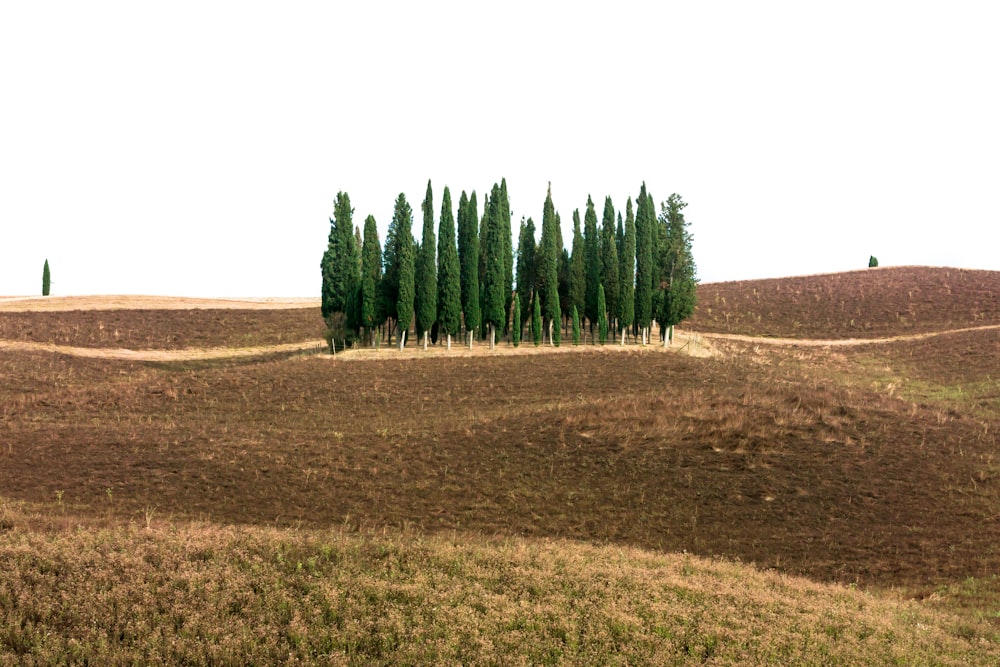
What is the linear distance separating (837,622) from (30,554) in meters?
15.3

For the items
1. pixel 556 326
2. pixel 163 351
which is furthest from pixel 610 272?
pixel 163 351

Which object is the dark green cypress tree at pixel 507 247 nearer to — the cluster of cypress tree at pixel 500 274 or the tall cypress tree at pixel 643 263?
the cluster of cypress tree at pixel 500 274

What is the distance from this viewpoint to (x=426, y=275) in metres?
58.0

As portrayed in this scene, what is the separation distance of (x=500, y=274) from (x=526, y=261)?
32.8ft

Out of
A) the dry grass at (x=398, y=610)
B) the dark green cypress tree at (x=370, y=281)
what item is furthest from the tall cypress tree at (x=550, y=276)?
the dry grass at (x=398, y=610)

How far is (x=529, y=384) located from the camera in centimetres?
4466

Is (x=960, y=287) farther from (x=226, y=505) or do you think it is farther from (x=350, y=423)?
(x=226, y=505)

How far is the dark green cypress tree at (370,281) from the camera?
58.0 metres

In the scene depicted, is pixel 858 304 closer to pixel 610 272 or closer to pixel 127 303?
pixel 610 272

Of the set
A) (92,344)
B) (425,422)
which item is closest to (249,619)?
(425,422)

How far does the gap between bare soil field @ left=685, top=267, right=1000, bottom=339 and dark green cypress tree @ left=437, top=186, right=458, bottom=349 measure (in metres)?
33.3

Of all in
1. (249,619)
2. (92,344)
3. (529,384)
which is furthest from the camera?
(92,344)

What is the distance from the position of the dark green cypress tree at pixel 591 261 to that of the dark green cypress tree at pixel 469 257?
35.6 ft

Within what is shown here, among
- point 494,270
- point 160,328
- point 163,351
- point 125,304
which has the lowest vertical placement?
point 163,351
